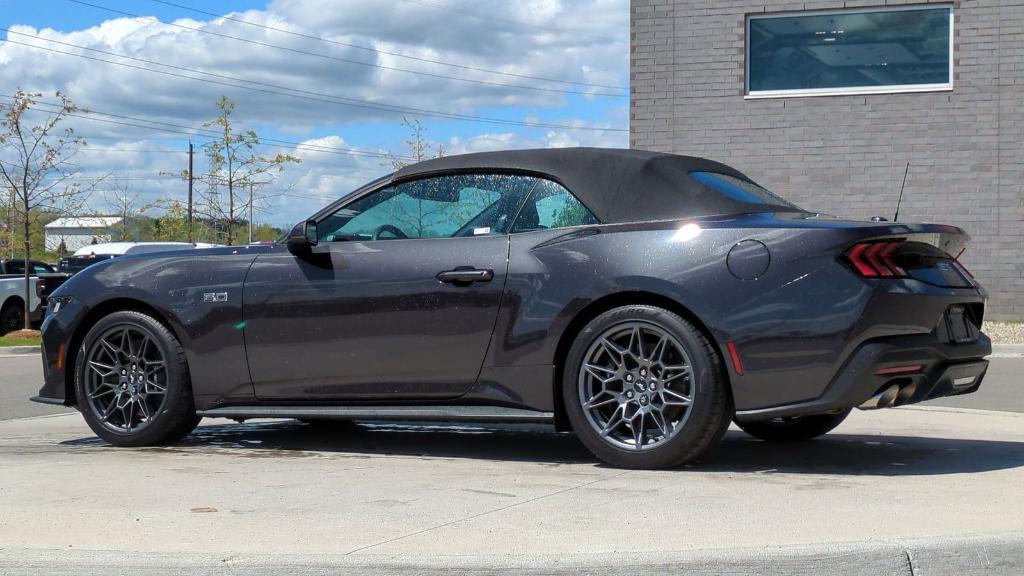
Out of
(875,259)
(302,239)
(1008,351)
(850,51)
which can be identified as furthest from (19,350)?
(875,259)

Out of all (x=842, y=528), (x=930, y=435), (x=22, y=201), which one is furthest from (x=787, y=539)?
(x=22, y=201)

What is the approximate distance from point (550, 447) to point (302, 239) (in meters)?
1.73

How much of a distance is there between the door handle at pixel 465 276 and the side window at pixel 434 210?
25cm

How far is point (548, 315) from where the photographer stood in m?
5.77

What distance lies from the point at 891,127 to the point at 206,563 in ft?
52.6

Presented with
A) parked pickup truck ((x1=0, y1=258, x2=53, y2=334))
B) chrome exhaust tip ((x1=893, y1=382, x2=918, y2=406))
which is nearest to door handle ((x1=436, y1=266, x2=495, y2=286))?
chrome exhaust tip ((x1=893, y1=382, x2=918, y2=406))

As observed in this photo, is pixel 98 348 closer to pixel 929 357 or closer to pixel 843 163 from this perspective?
pixel 929 357

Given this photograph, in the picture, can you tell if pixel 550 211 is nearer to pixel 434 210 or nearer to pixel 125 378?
pixel 434 210

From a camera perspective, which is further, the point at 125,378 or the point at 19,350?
the point at 19,350

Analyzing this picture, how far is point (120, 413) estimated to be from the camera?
6.80 m

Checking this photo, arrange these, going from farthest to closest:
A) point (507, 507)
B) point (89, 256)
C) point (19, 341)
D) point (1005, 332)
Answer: point (89, 256), point (19, 341), point (1005, 332), point (507, 507)

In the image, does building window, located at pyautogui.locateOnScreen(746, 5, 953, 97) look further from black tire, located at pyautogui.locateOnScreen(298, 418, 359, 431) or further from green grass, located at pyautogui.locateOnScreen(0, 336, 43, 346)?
black tire, located at pyautogui.locateOnScreen(298, 418, 359, 431)

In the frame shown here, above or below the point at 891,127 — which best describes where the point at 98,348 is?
below

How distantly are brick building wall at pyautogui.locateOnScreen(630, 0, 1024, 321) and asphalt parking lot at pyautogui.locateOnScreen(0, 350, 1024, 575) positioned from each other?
11.9 meters
